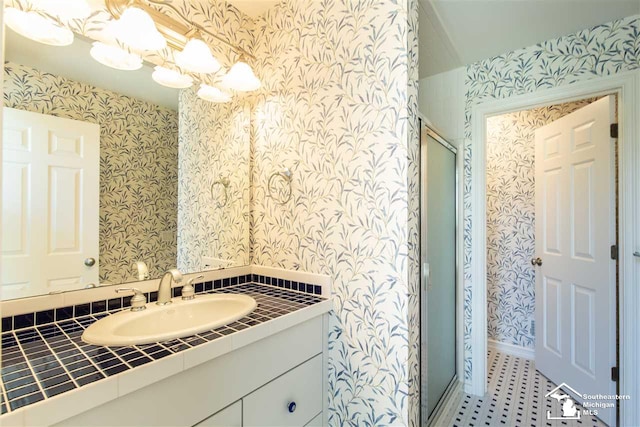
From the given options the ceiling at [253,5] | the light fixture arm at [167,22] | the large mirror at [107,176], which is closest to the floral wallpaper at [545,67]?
the ceiling at [253,5]

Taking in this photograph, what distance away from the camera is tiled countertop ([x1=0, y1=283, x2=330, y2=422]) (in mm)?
704

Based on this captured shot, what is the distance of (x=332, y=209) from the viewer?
1.44 meters

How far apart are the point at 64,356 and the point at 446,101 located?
2511 millimetres

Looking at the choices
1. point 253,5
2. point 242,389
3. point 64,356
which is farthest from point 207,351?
point 253,5

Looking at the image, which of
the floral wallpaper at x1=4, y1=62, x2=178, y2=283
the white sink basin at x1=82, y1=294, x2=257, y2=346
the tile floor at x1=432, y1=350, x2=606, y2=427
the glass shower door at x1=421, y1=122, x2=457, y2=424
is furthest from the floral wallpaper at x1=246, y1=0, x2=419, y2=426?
the tile floor at x1=432, y1=350, x2=606, y2=427

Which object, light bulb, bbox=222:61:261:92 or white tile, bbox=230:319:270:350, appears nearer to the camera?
white tile, bbox=230:319:270:350

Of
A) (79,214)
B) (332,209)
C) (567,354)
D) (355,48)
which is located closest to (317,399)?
(332,209)

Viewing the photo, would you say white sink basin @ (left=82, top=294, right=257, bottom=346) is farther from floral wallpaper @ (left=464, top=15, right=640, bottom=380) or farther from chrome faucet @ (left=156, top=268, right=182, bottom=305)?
floral wallpaper @ (left=464, top=15, right=640, bottom=380)

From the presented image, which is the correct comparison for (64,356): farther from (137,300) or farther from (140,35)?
(140,35)

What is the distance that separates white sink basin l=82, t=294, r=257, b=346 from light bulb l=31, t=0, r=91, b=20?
1.06m

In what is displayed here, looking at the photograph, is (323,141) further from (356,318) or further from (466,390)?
(466,390)

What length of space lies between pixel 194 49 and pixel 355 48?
2.28 feet

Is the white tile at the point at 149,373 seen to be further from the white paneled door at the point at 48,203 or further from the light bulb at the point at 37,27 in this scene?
the light bulb at the point at 37,27

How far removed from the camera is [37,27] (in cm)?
105
